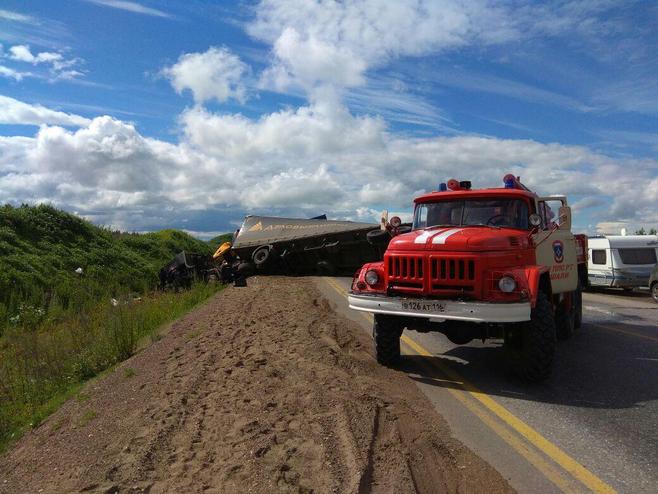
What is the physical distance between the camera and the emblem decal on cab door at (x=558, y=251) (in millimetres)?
7764

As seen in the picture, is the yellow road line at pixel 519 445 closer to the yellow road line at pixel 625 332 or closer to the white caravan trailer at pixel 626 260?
the yellow road line at pixel 625 332

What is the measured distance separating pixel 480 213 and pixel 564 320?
3035 mm

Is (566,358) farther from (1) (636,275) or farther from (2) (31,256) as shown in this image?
(2) (31,256)

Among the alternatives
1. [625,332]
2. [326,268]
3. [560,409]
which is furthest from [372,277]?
[326,268]

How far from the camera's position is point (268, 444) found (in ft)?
13.6

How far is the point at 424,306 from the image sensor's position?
20.4 feet

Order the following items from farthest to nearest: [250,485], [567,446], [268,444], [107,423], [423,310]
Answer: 1. [423,310]
2. [107,423]
3. [567,446]
4. [268,444]
5. [250,485]

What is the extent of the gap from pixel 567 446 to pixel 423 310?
221cm

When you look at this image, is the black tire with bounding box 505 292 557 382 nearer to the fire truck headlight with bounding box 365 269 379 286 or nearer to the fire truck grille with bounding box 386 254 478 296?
the fire truck grille with bounding box 386 254 478 296

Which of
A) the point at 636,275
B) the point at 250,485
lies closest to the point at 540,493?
the point at 250,485

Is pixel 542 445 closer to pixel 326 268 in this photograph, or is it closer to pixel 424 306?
pixel 424 306

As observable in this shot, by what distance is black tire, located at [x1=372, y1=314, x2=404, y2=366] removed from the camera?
689 centimetres

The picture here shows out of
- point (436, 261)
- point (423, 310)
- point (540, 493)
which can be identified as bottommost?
point (540, 493)

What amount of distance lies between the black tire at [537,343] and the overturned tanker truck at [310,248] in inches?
553
